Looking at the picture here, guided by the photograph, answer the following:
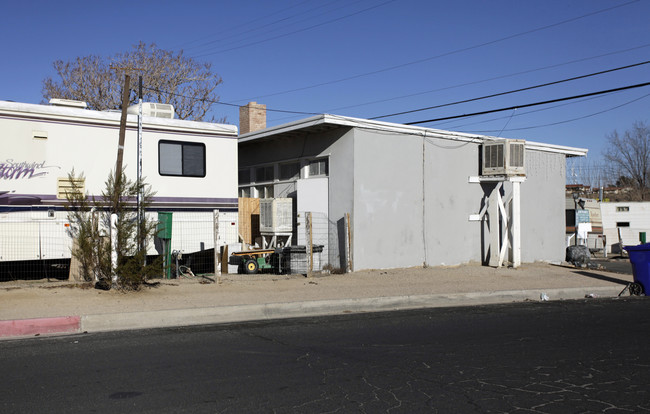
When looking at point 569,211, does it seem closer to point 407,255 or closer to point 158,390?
point 407,255

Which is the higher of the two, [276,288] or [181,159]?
[181,159]

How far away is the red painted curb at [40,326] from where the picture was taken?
8852 millimetres

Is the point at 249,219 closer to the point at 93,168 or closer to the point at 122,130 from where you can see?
the point at 93,168

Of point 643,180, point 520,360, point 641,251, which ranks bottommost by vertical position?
point 520,360

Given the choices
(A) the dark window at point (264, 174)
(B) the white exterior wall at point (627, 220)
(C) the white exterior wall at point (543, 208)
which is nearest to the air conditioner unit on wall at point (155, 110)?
(A) the dark window at point (264, 174)

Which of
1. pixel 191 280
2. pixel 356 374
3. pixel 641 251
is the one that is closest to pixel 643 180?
pixel 641 251

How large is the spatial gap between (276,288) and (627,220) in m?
33.1

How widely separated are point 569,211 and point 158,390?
3278 cm

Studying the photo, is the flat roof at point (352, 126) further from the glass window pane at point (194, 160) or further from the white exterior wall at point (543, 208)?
the glass window pane at point (194, 160)

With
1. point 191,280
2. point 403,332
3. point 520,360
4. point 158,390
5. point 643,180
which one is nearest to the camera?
point 158,390

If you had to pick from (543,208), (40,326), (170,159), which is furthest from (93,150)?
(543,208)

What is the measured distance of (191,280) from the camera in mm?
13727

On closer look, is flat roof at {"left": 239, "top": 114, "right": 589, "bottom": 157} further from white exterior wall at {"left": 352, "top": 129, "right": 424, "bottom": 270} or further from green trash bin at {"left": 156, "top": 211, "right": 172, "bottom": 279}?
green trash bin at {"left": 156, "top": 211, "right": 172, "bottom": 279}

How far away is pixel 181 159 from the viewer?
14516 mm
